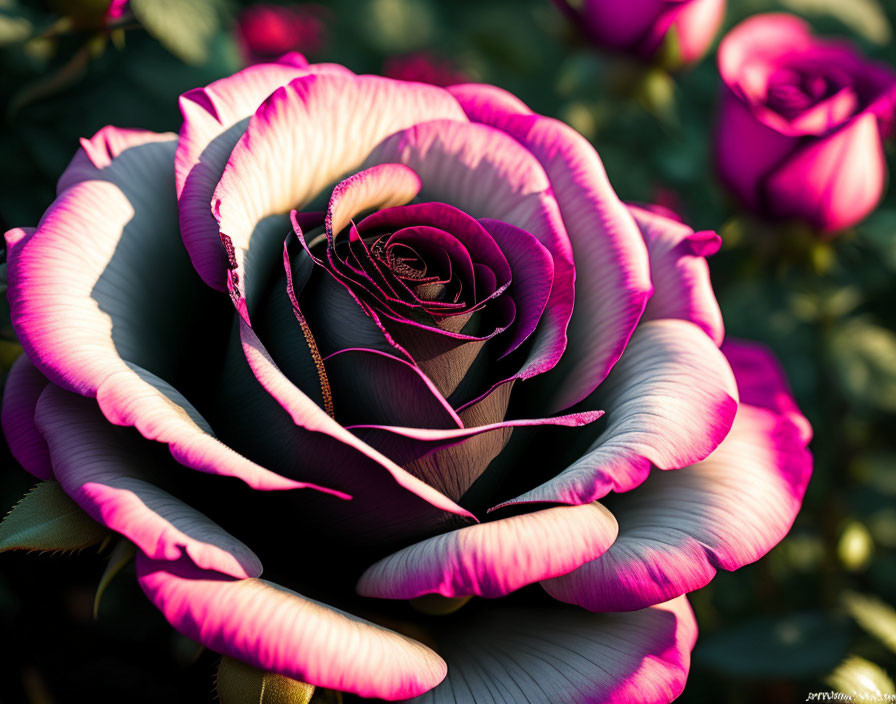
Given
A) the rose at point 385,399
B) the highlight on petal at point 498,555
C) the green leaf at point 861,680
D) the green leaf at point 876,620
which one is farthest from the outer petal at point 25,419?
the green leaf at point 876,620

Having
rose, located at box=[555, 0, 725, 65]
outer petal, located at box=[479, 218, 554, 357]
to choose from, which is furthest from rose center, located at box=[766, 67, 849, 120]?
outer petal, located at box=[479, 218, 554, 357]

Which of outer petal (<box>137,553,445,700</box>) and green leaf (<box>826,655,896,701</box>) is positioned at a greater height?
outer petal (<box>137,553,445,700</box>)

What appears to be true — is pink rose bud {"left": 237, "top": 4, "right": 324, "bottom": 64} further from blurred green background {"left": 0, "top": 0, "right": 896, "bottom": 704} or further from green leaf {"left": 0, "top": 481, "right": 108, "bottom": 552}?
green leaf {"left": 0, "top": 481, "right": 108, "bottom": 552}

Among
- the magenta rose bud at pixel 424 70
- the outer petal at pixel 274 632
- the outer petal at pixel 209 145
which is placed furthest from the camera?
the magenta rose bud at pixel 424 70

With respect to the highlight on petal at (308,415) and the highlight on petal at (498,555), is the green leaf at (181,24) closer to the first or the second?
the highlight on petal at (308,415)

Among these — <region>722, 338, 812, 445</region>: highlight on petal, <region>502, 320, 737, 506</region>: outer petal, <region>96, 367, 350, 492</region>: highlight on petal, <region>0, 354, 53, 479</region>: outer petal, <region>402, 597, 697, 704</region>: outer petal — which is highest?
<region>96, 367, 350, 492</region>: highlight on petal

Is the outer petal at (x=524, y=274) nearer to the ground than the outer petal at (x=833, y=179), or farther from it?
farther from it
